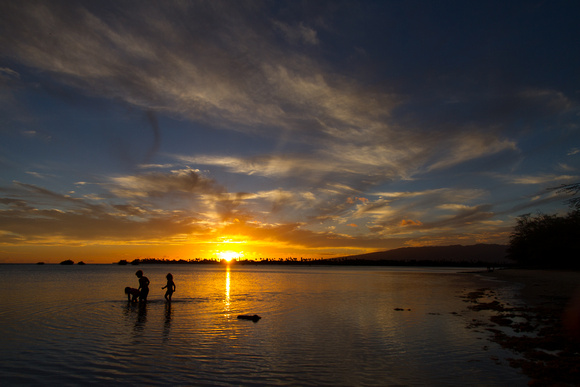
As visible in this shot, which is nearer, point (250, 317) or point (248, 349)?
point (248, 349)

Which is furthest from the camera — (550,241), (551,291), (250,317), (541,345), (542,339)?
(550,241)

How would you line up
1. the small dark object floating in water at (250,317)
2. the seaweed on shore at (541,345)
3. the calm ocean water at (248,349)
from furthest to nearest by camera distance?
the small dark object floating in water at (250,317) → the calm ocean water at (248,349) → the seaweed on shore at (541,345)

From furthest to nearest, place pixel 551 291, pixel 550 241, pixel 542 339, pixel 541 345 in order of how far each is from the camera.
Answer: pixel 550 241 → pixel 551 291 → pixel 542 339 → pixel 541 345

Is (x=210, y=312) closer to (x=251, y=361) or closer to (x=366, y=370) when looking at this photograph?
(x=251, y=361)

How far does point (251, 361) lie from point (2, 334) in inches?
532

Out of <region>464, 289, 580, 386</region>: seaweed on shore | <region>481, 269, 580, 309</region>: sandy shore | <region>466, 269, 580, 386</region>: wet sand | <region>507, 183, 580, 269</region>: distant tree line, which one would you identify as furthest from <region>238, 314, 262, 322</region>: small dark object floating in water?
<region>507, 183, 580, 269</region>: distant tree line

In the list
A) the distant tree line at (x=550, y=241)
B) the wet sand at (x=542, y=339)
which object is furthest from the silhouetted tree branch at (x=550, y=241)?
the wet sand at (x=542, y=339)

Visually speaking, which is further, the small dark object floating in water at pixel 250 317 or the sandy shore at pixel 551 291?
the sandy shore at pixel 551 291

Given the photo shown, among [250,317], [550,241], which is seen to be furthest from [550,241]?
[250,317]

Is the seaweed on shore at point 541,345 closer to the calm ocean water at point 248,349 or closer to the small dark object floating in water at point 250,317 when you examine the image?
the calm ocean water at point 248,349

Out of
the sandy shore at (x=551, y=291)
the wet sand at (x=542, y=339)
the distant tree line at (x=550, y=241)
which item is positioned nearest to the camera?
the wet sand at (x=542, y=339)

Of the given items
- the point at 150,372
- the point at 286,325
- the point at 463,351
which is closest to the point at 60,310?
the point at 286,325

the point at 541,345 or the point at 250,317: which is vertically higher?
the point at 250,317

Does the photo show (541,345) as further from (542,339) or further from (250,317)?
(250,317)
